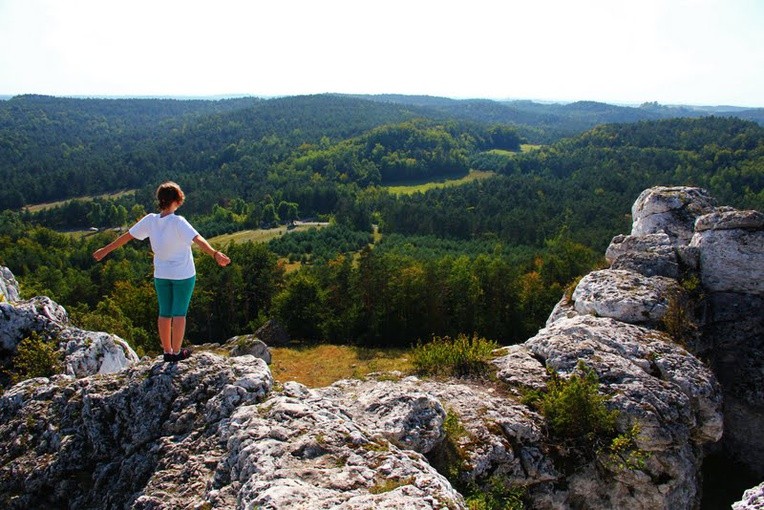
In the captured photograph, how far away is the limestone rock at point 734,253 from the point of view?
18250 millimetres

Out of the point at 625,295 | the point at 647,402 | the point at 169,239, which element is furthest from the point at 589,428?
the point at 169,239

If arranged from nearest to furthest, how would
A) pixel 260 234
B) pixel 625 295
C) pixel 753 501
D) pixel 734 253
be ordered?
pixel 753 501 → pixel 625 295 → pixel 734 253 → pixel 260 234

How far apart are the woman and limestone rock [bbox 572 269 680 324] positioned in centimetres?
1276

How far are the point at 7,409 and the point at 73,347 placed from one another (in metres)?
3.44

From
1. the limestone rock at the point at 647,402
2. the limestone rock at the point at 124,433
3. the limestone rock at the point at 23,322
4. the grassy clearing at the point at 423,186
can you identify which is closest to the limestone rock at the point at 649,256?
the limestone rock at the point at 647,402

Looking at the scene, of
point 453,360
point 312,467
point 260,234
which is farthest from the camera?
point 260,234

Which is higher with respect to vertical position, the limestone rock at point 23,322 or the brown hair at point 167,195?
the brown hair at point 167,195

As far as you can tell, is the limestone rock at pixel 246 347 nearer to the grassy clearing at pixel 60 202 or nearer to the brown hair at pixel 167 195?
the brown hair at pixel 167 195

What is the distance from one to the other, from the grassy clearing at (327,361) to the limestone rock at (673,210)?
60.5 ft

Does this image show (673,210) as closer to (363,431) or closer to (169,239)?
(363,431)

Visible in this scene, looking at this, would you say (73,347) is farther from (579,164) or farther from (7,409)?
(579,164)

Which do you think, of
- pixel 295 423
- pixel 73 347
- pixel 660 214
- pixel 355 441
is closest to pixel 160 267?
pixel 295 423

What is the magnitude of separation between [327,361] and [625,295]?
1195 inches

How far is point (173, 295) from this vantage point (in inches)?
365
